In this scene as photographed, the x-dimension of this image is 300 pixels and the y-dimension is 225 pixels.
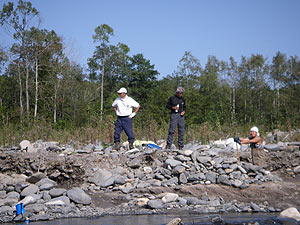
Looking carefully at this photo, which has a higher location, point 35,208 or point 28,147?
point 28,147

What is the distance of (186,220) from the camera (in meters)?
6.00

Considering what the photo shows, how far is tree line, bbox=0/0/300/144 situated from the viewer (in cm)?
2114

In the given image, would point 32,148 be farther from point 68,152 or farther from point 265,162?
point 265,162

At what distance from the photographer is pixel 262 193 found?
7.61 m

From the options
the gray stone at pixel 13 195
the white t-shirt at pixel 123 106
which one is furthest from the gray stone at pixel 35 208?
the white t-shirt at pixel 123 106

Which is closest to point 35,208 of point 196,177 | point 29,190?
point 29,190

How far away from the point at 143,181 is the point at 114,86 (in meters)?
29.8

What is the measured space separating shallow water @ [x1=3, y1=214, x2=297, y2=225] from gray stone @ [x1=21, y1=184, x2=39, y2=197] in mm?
1467

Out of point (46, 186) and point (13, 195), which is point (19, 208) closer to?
point (13, 195)

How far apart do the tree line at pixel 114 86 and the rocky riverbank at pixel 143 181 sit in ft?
9.93

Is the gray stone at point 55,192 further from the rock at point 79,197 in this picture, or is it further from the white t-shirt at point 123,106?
the white t-shirt at point 123,106

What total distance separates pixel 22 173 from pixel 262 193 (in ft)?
19.5

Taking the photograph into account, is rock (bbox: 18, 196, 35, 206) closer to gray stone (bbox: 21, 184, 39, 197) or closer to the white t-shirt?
gray stone (bbox: 21, 184, 39, 197)

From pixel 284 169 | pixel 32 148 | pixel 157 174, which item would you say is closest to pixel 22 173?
pixel 32 148
